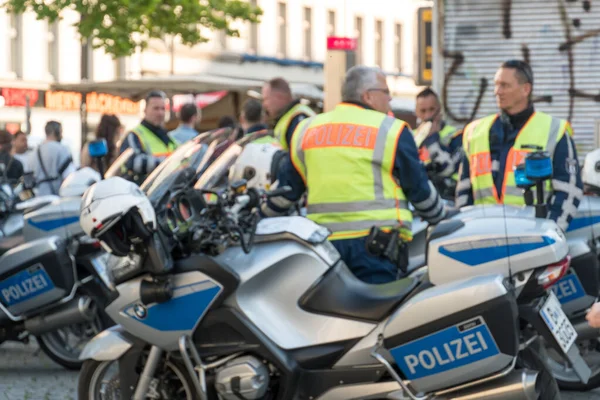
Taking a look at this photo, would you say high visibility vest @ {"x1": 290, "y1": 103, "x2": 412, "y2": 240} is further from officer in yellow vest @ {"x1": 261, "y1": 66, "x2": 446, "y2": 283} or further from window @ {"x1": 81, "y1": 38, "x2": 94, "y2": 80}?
window @ {"x1": 81, "y1": 38, "x2": 94, "y2": 80}

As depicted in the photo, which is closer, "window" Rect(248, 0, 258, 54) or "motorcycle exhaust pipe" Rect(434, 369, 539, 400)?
"motorcycle exhaust pipe" Rect(434, 369, 539, 400)

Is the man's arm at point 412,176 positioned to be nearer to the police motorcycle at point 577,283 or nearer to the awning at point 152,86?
the police motorcycle at point 577,283

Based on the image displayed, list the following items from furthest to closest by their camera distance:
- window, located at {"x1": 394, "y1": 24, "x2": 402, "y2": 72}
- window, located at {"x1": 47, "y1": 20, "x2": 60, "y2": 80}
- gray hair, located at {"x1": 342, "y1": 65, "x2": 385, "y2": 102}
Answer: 1. window, located at {"x1": 394, "y1": 24, "x2": 402, "y2": 72}
2. window, located at {"x1": 47, "y1": 20, "x2": 60, "y2": 80}
3. gray hair, located at {"x1": 342, "y1": 65, "x2": 385, "y2": 102}

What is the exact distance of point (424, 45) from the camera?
16375mm

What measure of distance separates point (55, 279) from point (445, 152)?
10.9 feet

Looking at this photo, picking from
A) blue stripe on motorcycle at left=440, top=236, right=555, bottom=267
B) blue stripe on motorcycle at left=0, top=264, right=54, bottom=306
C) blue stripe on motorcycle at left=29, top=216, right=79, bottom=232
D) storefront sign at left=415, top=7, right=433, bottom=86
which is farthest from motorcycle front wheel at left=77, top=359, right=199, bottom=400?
storefront sign at left=415, top=7, right=433, bottom=86

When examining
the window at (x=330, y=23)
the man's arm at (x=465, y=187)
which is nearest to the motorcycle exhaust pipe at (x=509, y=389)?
the man's arm at (x=465, y=187)

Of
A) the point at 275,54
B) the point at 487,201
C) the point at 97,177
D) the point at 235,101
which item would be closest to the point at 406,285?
the point at 487,201

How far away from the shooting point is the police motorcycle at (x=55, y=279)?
9008 millimetres

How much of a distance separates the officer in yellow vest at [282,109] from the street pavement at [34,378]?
2001 mm

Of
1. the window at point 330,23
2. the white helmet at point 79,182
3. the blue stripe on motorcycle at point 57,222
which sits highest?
the window at point 330,23

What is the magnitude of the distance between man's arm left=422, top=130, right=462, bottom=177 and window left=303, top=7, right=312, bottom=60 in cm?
3899

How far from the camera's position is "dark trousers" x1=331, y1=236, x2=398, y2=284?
22.4 feet

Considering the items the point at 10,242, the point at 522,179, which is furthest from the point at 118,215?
the point at 10,242
